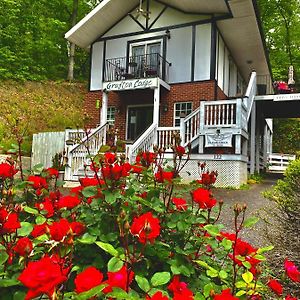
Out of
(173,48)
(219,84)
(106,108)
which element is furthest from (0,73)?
(219,84)

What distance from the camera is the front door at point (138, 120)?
15109 millimetres

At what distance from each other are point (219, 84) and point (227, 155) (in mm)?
5065

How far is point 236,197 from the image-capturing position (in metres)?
8.37

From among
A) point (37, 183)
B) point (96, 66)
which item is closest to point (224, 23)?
point (96, 66)

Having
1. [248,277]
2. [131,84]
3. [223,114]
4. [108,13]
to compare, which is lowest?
[248,277]

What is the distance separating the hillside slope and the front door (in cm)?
230

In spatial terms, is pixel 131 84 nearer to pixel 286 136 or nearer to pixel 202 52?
pixel 202 52

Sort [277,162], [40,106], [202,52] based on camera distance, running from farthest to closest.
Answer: [277,162]
[40,106]
[202,52]

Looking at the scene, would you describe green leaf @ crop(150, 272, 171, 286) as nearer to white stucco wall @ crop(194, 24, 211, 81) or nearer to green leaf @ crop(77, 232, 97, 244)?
green leaf @ crop(77, 232, 97, 244)

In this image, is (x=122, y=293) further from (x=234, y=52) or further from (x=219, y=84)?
(x=234, y=52)

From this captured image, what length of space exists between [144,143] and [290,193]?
7.38m

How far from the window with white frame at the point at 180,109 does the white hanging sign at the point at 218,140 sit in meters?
3.42

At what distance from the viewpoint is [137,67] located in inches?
577

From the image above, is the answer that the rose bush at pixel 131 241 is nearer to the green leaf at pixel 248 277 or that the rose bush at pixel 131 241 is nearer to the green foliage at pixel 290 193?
the green leaf at pixel 248 277
